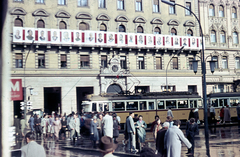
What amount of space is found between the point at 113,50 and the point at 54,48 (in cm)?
640

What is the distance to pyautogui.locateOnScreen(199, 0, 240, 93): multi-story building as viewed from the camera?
1570 inches

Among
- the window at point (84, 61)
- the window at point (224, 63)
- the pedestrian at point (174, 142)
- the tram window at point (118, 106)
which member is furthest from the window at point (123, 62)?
the pedestrian at point (174, 142)

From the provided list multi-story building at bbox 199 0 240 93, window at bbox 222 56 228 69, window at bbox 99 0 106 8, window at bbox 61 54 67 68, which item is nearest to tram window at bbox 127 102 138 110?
window at bbox 61 54 67 68

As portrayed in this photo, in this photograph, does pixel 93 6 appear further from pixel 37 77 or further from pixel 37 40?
pixel 37 77

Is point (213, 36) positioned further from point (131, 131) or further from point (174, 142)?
point (174, 142)

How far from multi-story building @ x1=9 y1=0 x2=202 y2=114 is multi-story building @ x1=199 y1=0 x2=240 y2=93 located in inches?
60.0

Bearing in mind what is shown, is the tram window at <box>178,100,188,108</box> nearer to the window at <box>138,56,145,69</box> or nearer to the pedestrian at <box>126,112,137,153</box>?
the window at <box>138,56,145,69</box>

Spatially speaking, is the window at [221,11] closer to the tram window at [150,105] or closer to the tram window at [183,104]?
the tram window at [183,104]

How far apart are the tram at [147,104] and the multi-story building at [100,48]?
558cm

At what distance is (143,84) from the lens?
35875 mm

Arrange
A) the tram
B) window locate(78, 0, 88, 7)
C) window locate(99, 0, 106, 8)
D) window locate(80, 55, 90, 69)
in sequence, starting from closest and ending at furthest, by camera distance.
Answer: the tram, window locate(80, 55, 90, 69), window locate(78, 0, 88, 7), window locate(99, 0, 106, 8)

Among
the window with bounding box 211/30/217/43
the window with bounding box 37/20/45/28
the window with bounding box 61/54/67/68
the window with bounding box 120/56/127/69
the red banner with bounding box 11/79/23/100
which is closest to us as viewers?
the red banner with bounding box 11/79/23/100

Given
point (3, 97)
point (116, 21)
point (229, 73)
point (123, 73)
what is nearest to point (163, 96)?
point (123, 73)

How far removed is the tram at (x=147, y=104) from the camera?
26.3 metres
